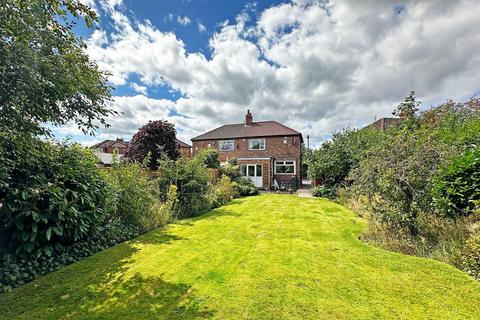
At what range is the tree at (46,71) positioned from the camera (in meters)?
2.75

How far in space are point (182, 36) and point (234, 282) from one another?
11196 mm

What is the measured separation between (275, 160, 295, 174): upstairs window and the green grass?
16921 millimetres

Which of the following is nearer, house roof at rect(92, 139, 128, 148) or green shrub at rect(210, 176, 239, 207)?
green shrub at rect(210, 176, 239, 207)

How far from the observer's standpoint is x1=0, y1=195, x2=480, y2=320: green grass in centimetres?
283

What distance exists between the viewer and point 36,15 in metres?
2.98

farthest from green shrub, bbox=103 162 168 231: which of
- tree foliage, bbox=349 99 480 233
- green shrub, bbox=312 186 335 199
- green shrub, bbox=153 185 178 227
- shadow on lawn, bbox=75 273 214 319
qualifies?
green shrub, bbox=312 186 335 199

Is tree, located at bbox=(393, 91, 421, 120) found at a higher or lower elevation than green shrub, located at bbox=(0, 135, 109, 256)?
higher

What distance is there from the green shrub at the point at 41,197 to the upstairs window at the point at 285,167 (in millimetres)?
19252

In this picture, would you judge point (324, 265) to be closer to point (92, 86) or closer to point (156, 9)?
point (92, 86)

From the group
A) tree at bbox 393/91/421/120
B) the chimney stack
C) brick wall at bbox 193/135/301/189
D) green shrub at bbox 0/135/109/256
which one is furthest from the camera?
the chimney stack

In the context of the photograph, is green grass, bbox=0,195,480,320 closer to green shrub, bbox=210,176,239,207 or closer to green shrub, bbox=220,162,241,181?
green shrub, bbox=210,176,239,207

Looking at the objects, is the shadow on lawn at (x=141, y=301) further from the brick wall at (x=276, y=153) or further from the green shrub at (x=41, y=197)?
the brick wall at (x=276, y=153)

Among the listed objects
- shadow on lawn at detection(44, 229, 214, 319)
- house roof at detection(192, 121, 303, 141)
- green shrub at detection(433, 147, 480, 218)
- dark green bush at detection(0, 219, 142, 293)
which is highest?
house roof at detection(192, 121, 303, 141)

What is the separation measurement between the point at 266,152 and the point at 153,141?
1275 centimetres
